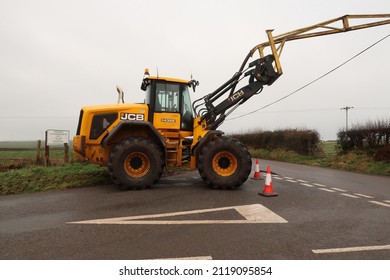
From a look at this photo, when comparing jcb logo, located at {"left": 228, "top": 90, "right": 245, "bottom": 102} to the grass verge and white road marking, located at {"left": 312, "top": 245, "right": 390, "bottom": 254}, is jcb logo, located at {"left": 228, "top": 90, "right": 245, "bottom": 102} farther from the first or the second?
white road marking, located at {"left": 312, "top": 245, "right": 390, "bottom": 254}

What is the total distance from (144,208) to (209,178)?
2.46m

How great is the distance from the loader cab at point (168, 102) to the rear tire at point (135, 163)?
957 millimetres

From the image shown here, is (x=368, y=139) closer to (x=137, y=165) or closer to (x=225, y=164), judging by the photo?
(x=225, y=164)

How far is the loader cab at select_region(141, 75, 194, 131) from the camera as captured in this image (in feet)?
28.3

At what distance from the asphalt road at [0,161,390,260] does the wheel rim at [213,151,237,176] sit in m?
0.66

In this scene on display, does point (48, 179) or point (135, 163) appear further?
point (48, 179)

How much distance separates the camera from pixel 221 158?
26.9 ft

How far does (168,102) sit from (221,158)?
91.2 inches

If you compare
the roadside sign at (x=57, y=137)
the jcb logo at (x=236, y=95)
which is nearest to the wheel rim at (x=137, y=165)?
the jcb logo at (x=236, y=95)

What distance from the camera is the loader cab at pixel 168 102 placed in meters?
8.63

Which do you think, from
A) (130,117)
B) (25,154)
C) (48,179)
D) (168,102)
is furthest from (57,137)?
(25,154)

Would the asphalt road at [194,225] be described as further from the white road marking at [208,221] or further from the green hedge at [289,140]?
the green hedge at [289,140]

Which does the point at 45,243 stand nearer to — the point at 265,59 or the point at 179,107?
the point at 179,107

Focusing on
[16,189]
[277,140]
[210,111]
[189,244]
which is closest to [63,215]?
[189,244]
